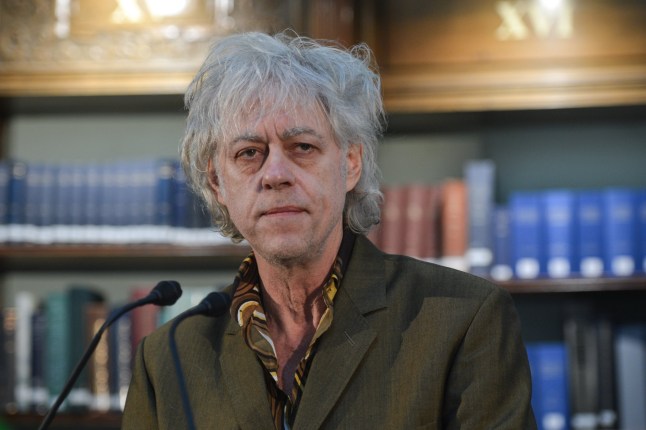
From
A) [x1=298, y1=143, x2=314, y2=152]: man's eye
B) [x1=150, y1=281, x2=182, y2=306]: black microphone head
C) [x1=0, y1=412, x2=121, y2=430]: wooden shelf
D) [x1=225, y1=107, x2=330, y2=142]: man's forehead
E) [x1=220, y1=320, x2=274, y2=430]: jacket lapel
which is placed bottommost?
[x1=0, y1=412, x2=121, y2=430]: wooden shelf

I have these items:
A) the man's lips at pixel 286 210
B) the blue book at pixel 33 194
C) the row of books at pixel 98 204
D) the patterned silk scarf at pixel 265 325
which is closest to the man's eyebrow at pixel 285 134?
the man's lips at pixel 286 210

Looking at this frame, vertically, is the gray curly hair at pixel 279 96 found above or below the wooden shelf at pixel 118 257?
above

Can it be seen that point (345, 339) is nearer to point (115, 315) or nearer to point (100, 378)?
point (115, 315)

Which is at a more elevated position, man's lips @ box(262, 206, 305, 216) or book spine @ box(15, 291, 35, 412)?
man's lips @ box(262, 206, 305, 216)

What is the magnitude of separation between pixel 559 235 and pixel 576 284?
157 mm

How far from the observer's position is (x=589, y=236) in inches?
120

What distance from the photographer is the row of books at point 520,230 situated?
305cm

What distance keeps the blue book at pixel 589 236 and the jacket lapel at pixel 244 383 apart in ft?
5.38

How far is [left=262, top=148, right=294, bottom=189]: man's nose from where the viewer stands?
159cm

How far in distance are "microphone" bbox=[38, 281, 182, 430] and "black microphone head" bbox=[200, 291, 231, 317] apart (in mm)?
57

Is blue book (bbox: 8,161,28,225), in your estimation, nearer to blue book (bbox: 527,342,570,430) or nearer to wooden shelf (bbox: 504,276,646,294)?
wooden shelf (bbox: 504,276,646,294)

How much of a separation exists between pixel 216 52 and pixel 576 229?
1652mm

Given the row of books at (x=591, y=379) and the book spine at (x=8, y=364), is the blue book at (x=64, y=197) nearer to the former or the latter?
the book spine at (x=8, y=364)

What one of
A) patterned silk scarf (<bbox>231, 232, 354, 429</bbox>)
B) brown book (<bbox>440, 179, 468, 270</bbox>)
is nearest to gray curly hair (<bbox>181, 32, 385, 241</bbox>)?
patterned silk scarf (<bbox>231, 232, 354, 429</bbox>)
